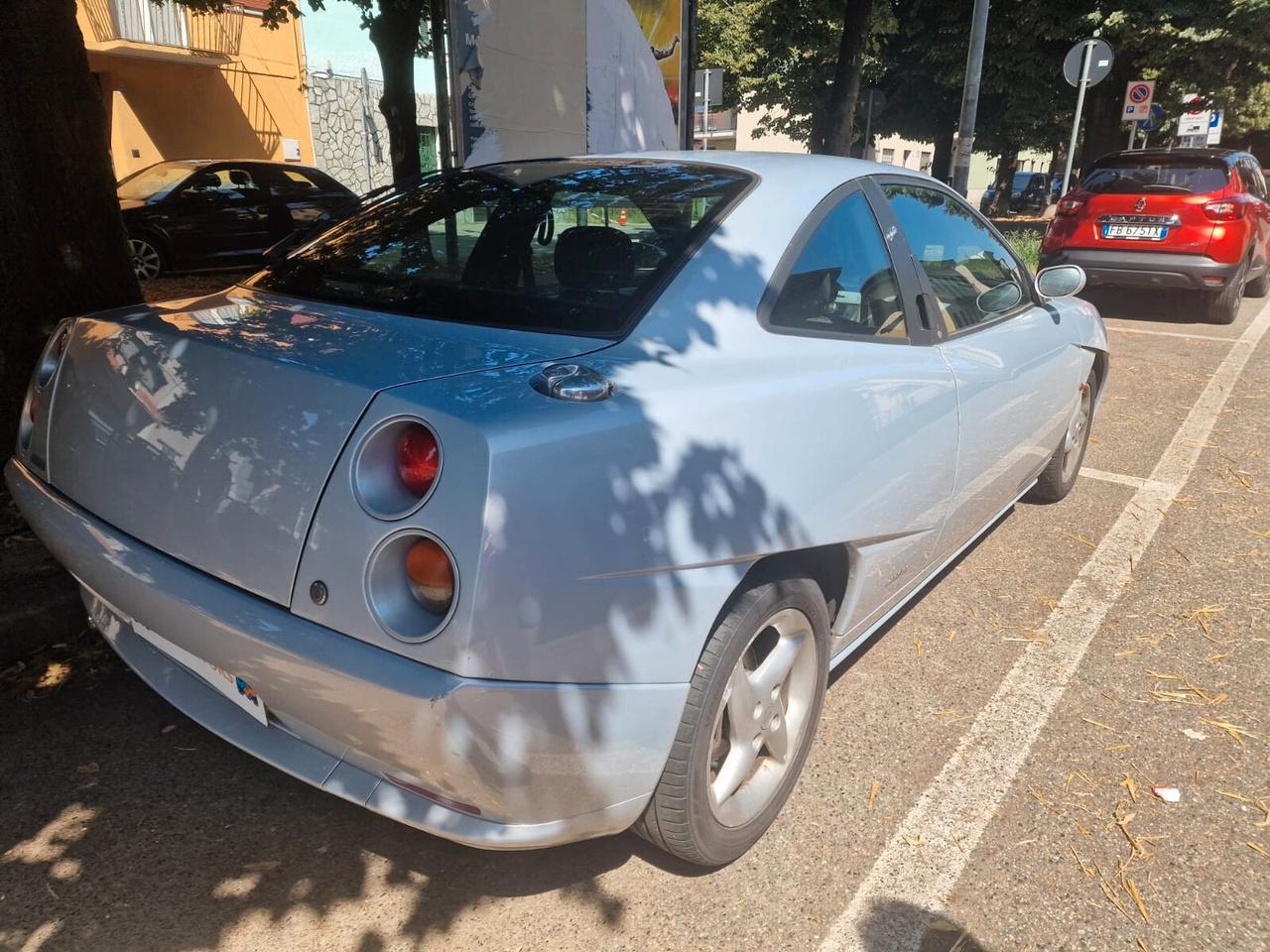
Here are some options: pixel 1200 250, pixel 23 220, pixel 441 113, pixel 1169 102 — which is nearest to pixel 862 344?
pixel 23 220

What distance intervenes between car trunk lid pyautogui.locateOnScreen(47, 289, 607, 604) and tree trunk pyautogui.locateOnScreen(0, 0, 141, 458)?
1.81 m

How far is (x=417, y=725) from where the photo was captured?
1.59 meters

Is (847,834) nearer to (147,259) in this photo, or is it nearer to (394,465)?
(394,465)

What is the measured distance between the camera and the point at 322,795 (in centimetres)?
243

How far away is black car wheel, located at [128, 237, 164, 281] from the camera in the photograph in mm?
10794

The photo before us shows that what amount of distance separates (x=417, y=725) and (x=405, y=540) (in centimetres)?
32

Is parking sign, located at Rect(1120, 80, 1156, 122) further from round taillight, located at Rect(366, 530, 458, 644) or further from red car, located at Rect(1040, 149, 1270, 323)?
round taillight, located at Rect(366, 530, 458, 644)

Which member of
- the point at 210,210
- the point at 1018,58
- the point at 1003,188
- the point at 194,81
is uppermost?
the point at 1018,58

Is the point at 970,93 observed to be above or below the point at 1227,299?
above

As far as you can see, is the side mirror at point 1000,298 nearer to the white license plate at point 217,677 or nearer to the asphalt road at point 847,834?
the asphalt road at point 847,834

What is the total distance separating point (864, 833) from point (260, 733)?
4.90 feet

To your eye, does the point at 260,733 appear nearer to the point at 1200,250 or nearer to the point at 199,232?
the point at 1200,250

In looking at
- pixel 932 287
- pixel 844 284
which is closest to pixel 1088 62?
pixel 932 287

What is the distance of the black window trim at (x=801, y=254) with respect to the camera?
7.47 feet
